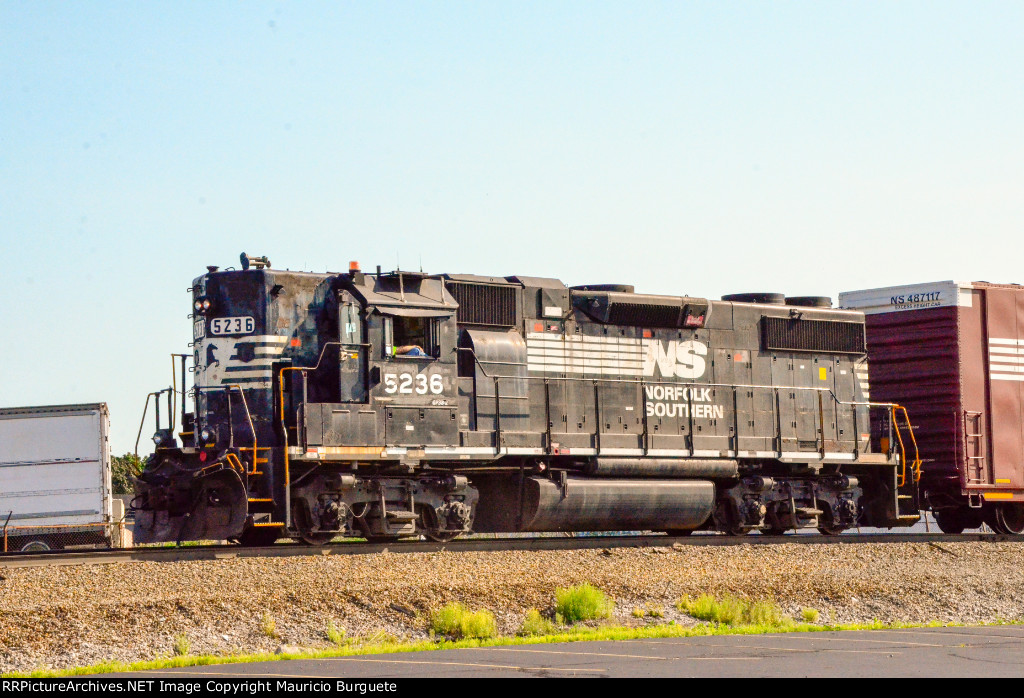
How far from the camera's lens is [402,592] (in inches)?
461

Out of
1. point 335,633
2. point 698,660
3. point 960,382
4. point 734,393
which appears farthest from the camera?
point 960,382

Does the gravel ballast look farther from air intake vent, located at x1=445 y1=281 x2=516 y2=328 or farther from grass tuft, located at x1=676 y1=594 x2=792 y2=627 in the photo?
air intake vent, located at x1=445 y1=281 x2=516 y2=328

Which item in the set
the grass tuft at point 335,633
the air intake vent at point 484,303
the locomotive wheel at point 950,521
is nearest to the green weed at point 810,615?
the grass tuft at point 335,633

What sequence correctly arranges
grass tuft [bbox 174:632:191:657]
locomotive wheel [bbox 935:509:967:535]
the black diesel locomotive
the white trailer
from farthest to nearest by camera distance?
the white trailer
locomotive wheel [bbox 935:509:967:535]
the black diesel locomotive
grass tuft [bbox 174:632:191:657]

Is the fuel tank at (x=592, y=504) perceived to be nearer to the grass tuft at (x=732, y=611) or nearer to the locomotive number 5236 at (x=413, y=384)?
the locomotive number 5236 at (x=413, y=384)

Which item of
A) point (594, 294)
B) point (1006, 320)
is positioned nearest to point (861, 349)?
point (1006, 320)

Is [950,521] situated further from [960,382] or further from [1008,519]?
[960,382]

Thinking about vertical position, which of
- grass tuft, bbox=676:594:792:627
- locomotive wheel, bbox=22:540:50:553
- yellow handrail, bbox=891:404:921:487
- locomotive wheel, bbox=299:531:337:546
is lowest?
locomotive wheel, bbox=22:540:50:553

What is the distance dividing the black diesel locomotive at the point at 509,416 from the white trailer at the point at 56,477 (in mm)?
7472

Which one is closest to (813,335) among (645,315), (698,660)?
(645,315)

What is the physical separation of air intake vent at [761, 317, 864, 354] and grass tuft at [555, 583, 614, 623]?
825 cm

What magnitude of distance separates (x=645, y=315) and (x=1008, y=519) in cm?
783

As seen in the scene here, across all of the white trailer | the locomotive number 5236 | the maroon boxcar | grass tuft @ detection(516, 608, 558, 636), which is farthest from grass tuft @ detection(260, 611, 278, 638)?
the maroon boxcar

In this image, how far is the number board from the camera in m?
15.3
